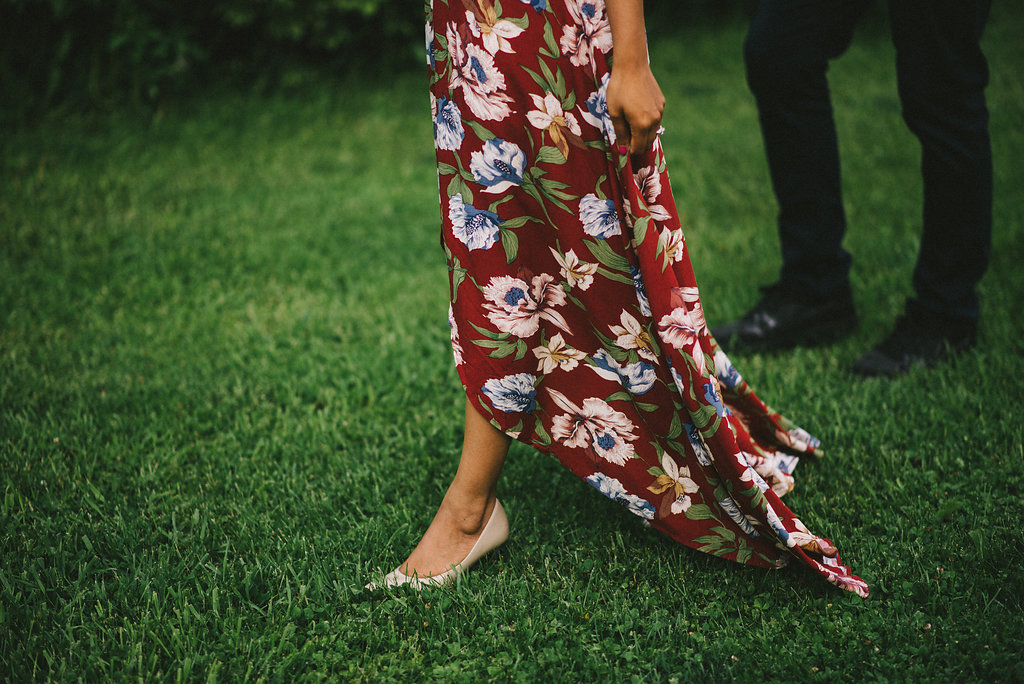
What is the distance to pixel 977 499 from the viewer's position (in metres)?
1.86

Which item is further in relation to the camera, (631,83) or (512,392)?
(512,392)

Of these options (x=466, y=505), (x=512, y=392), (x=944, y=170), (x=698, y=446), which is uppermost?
(x=944, y=170)

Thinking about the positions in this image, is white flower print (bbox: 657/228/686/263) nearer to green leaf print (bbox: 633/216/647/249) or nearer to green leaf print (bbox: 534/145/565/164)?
green leaf print (bbox: 633/216/647/249)

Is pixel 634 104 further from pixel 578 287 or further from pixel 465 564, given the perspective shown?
pixel 465 564

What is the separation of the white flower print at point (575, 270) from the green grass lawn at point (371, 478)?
694 mm

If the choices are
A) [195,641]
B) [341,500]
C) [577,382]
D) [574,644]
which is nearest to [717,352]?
[577,382]

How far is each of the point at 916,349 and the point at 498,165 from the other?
69.3 inches

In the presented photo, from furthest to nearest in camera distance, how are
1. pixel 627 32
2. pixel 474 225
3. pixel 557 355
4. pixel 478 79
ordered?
pixel 557 355 < pixel 474 225 < pixel 478 79 < pixel 627 32

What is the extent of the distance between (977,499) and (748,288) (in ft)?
4.77

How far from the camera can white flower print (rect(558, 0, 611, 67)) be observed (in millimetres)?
1327

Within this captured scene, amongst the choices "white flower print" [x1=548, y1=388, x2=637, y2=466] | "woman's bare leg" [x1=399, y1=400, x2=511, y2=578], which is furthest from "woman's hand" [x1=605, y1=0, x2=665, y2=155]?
"woman's bare leg" [x1=399, y1=400, x2=511, y2=578]

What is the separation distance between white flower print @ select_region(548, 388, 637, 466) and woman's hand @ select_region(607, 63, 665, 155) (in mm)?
578

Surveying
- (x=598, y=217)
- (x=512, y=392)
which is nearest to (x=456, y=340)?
(x=512, y=392)

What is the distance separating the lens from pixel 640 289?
4.91 feet
